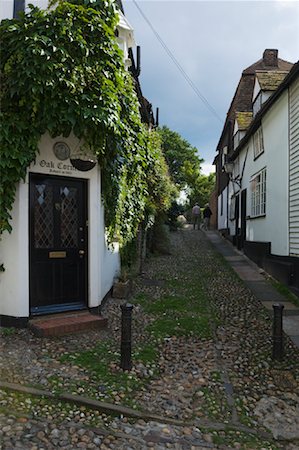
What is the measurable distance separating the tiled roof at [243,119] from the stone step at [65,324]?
13.6m

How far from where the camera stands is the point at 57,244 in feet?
20.0

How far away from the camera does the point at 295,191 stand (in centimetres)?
852

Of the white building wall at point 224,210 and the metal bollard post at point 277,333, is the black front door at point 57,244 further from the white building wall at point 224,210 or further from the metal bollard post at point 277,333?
the white building wall at point 224,210

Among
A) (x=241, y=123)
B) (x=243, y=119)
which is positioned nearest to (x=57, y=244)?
(x=241, y=123)

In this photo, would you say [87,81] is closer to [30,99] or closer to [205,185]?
[30,99]

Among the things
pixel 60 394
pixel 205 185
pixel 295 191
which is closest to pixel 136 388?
pixel 60 394

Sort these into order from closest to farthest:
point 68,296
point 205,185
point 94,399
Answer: point 94,399
point 68,296
point 205,185

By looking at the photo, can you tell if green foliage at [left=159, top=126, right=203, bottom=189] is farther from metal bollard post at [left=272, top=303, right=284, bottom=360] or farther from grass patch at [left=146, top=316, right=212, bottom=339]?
metal bollard post at [left=272, top=303, right=284, bottom=360]

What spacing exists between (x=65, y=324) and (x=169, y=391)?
2.09 m

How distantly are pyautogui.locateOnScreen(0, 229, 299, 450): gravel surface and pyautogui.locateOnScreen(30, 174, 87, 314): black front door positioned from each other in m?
0.73

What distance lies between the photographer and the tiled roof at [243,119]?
672 inches

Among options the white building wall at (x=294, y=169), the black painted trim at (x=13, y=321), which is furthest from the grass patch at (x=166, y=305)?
the white building wall at (x=294, y=169)

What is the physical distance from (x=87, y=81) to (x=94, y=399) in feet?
14.3

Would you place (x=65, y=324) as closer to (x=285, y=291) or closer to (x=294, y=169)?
(x=285, y=291)
